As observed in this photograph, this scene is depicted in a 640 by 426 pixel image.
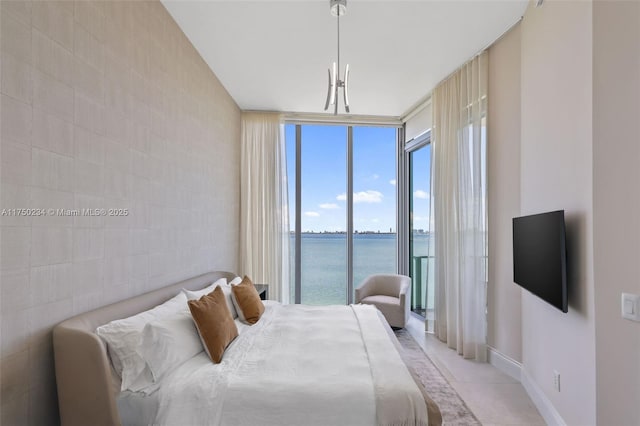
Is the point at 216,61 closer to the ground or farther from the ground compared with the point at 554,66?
farther from the ground

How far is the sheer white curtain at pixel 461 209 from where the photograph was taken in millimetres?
3419

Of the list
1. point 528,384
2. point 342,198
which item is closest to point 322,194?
point 342,198

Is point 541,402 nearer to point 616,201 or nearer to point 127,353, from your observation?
point 616,201

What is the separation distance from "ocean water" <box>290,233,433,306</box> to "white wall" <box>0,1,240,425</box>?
3003 mm

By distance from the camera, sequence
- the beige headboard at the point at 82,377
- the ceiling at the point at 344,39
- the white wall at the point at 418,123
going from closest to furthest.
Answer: the beige headboard at the point at 82,377, the ceiling at the point at 344,39, the white wall at the point at 418,123

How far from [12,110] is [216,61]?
243cm

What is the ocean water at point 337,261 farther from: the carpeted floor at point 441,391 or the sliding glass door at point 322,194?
the carpeted floor at point 441,391

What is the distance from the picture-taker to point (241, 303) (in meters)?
2.79

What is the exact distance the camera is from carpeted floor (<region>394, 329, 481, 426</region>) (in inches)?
93.0

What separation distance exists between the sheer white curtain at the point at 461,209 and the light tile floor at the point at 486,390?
0.62 ft

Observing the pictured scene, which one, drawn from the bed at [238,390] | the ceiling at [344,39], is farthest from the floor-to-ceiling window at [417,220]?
the bed at [238,390]

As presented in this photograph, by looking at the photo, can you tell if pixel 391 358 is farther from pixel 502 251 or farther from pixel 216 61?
pixel 216 61

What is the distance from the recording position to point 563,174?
2.15m

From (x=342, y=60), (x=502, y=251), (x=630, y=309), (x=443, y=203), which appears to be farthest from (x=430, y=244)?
(x=630, y=309)
